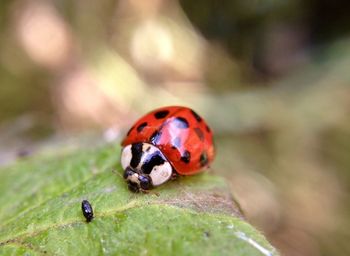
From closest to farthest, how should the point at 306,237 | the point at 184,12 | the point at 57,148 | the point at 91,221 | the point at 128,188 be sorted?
the point at 91,221
the point at 128,188
the point at 57,148
the point at 306,237
the point at 184,12

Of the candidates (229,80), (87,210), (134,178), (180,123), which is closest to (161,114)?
(180,123)

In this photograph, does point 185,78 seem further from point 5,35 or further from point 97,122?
point 5,35

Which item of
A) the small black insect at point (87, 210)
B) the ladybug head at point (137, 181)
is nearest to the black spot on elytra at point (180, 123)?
the ladybug head at point (137, 181)

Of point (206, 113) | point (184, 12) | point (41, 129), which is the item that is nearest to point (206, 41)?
point (184, 12)

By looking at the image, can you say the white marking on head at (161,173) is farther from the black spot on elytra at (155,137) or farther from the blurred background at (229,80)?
the blurred background at (229,80)

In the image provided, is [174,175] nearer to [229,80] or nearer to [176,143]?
[176,143]

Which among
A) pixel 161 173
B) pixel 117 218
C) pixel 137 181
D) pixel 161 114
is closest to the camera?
pixel 117 218

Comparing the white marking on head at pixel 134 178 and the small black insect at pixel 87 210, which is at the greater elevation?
the white marking on head at pixel 134 178
